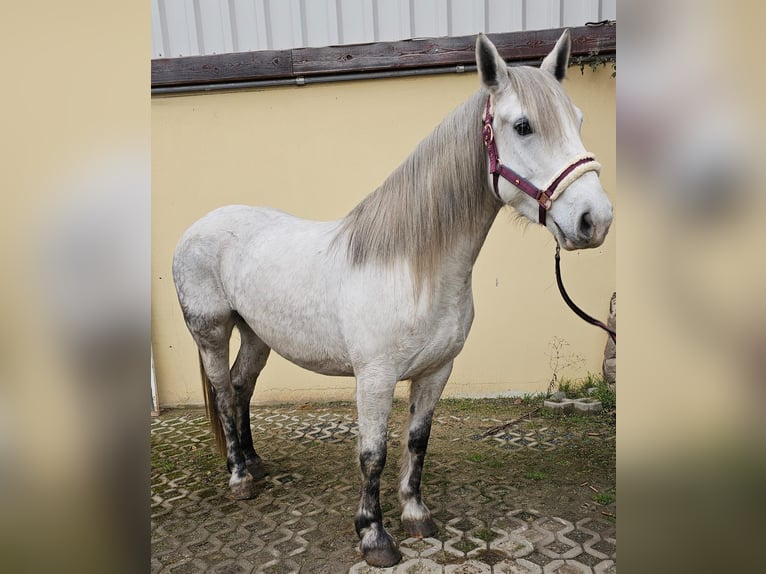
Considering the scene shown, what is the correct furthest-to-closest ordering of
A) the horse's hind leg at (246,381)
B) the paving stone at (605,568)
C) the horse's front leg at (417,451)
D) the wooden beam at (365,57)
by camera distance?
the wooden beam at (365,57) → the horse's hind leg at (246,381) → the horse's front leg at (417,451) → the paving stone at (605,568)

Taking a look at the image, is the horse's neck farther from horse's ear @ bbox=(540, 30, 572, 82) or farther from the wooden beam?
the wooden beam

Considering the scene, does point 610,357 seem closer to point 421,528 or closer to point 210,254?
point 421,528

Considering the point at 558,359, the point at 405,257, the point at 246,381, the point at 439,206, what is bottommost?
the point at 558,359

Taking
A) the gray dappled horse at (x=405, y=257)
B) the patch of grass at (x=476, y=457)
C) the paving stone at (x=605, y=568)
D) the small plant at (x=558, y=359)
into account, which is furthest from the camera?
the small plant at (x=558, y=359)

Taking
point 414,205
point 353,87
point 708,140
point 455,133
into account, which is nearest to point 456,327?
point 414,205

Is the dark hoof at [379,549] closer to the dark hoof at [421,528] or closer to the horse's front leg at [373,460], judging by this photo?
the horse's front leg at [373,460]

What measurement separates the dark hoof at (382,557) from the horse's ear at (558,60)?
1888 millimetres

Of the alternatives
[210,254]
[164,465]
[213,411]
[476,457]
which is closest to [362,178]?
[210,254]

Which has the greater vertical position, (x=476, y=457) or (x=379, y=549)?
(x=379, y=549)

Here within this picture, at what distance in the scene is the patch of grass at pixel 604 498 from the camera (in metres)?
2.27

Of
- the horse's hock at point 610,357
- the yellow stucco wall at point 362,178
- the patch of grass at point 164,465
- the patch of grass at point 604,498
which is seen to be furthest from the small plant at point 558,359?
the patch of grass at point 164,465

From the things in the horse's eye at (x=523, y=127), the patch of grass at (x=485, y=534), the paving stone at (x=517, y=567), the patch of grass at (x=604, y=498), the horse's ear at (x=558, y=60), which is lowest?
the patch of grass at (x=604, y=498)

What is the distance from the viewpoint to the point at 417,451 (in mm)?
2133

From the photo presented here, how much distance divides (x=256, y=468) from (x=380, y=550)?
3.54ft
